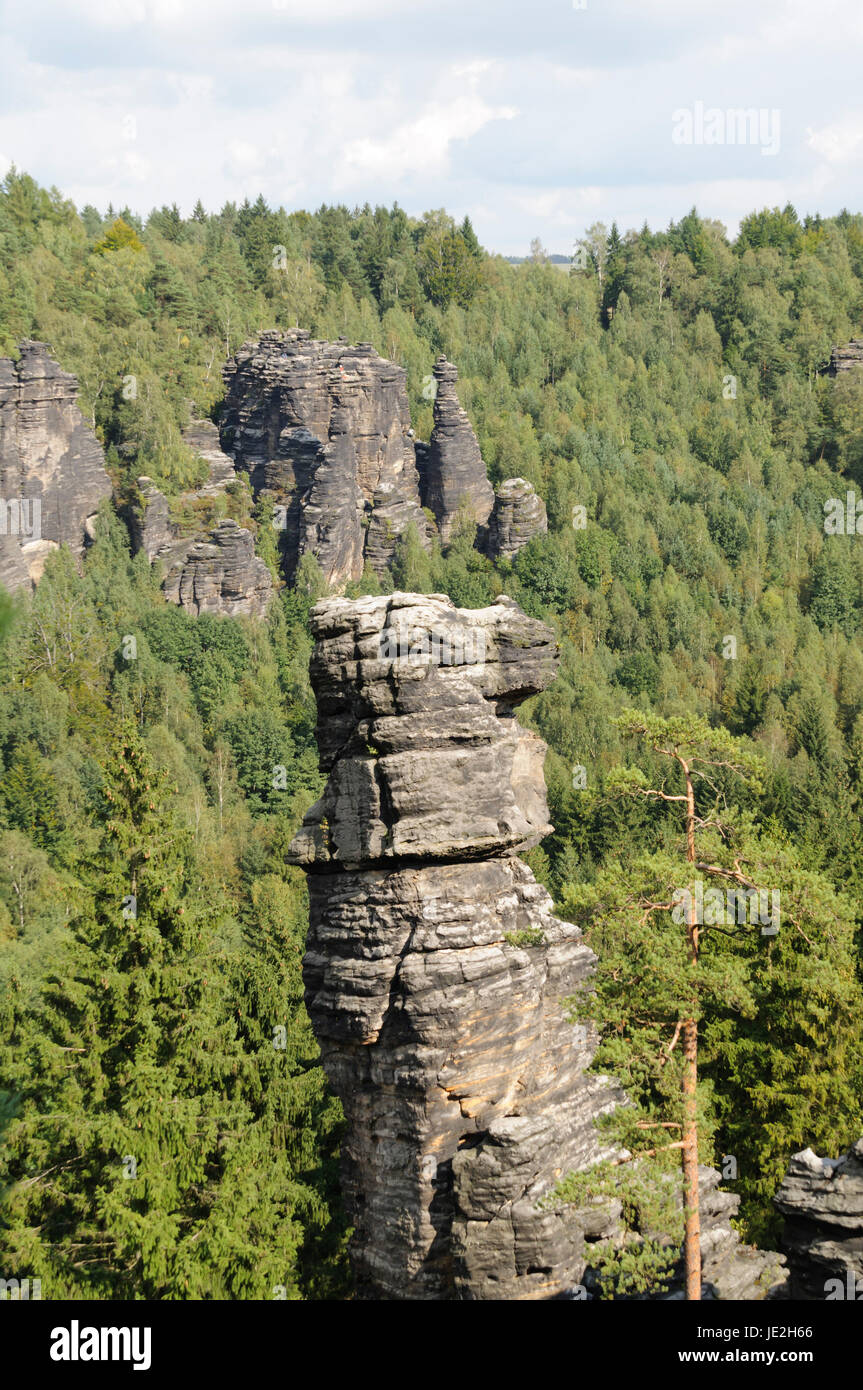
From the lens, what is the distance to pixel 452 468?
342ft

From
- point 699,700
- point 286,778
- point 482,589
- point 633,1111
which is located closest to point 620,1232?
point 633,1111

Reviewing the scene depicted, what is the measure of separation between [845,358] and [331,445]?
55.7 m

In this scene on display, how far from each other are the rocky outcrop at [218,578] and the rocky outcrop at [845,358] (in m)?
62.3

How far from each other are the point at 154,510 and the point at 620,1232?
249ft

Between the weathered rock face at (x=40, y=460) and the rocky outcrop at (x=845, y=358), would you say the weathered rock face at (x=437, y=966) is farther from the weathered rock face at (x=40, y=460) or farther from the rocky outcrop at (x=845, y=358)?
the rocky outcrop at (x=845, y=358)

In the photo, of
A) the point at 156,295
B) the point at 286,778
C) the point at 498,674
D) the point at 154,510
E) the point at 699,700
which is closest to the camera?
the point at 498,674

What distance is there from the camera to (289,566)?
330 feet

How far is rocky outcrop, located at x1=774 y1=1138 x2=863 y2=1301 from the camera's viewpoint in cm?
1972

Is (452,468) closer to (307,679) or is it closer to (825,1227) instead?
(307,679)

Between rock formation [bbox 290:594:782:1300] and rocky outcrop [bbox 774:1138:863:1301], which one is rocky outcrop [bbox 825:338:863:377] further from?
rocky outcrop [bbox 774:1138:863:1301]

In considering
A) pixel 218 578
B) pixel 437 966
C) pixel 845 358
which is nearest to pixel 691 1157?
pixel 437 966

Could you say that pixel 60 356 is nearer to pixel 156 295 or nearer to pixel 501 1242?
pixel 156 295

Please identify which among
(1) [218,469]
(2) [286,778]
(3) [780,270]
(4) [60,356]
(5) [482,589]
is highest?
(3) [780,270]

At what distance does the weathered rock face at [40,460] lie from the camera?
92.1m
